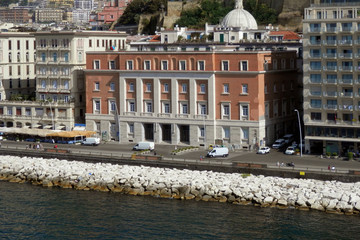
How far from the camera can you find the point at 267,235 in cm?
5506

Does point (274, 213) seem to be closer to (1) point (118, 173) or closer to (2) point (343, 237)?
(2) point (343, 237)

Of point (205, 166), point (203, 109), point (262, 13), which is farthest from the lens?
point (262, 13)

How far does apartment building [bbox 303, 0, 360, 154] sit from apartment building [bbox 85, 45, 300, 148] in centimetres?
667

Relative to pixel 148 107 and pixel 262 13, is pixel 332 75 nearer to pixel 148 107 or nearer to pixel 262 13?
pixel 148 107

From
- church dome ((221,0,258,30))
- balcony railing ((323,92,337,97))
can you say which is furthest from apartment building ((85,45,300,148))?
church dome ((221,0,258,30))

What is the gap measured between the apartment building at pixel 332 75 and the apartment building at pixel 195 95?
21.9 ft

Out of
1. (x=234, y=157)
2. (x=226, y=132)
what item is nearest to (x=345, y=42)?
(x=234, y=157)

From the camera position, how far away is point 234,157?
77188 millimetres

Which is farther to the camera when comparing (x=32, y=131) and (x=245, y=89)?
(x=32, y=131)

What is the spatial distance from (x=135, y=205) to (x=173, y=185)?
4673mm

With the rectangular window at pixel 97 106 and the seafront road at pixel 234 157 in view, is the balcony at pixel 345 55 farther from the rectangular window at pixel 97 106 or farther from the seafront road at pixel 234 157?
the rectangular window at pixel 97 106

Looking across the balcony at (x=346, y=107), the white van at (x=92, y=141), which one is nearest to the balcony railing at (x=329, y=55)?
the balcony at (x=346, y=107)

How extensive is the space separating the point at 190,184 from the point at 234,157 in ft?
37.8

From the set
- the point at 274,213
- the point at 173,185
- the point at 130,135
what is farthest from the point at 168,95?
the point at 274,213
